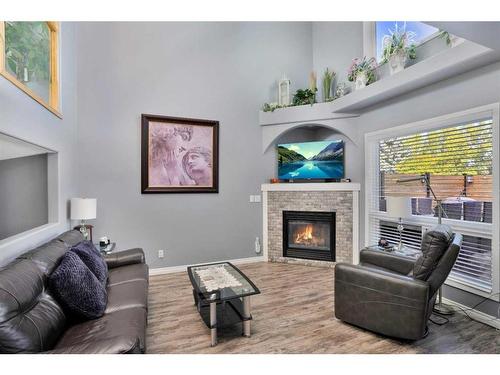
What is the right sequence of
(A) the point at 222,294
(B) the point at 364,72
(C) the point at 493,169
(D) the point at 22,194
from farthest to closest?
(B) the point at 364,72
(D) the point at 22,194
(C) the point at 493,169
(A) the point at 222,294

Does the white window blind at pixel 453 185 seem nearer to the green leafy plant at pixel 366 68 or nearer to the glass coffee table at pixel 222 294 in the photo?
the green leafy plant at pixel 366 68

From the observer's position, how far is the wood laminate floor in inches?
82.9

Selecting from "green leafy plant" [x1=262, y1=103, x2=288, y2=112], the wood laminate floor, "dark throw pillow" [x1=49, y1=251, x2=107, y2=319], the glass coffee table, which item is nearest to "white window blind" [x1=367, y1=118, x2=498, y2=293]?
the wood laminate floor

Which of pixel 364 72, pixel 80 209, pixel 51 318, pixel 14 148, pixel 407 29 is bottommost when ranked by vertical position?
pixel 51 318

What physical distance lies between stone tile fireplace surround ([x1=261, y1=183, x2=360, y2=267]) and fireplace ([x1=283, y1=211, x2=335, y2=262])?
0.07 m

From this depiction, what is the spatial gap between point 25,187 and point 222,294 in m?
2.33

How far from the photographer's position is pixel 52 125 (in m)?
2.75

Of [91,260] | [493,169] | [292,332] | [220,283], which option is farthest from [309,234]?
[91,260]

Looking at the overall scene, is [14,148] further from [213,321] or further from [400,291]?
[400,291]

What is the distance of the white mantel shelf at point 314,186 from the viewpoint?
412 cm

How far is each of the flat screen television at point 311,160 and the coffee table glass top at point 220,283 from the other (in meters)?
2.25

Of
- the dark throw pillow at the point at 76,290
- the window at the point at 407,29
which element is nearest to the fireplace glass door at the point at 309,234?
the window at the point at 407,29

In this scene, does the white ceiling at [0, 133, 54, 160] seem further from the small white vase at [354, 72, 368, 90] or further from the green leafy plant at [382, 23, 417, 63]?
the green leafy plant at [382, 23, 417, 63]

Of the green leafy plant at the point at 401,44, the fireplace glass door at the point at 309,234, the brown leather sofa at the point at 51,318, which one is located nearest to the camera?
the brown leather sofa at the point at 51,318
